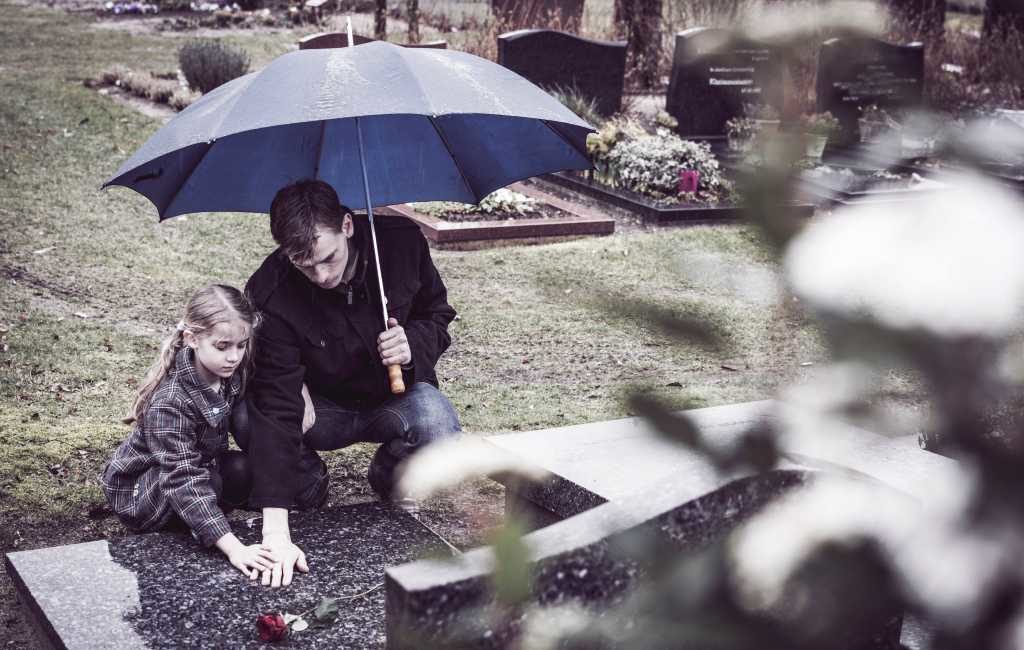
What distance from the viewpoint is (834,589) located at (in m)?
0.67

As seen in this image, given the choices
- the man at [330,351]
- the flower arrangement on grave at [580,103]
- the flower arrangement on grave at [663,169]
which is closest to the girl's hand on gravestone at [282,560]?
the man at [330,351]

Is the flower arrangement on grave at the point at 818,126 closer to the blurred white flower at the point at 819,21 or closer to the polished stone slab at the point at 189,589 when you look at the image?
the blurred white flower at the point at 819,21

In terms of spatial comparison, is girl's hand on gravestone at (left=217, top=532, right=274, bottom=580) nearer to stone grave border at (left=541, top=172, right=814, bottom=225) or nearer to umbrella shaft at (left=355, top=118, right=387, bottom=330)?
umbrella shaft at (left=355, top=118, right=387, bottom=330)

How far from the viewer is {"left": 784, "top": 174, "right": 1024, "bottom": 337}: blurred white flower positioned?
24.2 inches

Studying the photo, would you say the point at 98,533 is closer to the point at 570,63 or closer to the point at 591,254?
the point at 591,254

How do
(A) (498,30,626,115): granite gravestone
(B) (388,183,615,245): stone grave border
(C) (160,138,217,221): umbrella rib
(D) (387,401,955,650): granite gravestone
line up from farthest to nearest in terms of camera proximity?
(A) (498,30,626,115): granite gravestone
(B) (388,183,615,245): stone grave border
(C) (160,138,217,221): umbrella rib
(D) (387,401,955,650): granite gravestone

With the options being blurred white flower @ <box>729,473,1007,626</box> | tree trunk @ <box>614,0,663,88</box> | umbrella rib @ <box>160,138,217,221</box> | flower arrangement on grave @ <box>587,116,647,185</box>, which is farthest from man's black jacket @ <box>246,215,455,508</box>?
tree trunk @ <box>614,0,663,88</box>

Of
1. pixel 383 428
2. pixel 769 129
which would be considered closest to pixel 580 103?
pixel 383 428

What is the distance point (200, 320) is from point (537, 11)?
46.1ft

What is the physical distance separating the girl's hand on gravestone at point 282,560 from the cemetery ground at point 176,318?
79 centimetres

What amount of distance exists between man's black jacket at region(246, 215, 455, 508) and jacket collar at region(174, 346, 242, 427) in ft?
0.41

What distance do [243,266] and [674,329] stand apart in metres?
7.01

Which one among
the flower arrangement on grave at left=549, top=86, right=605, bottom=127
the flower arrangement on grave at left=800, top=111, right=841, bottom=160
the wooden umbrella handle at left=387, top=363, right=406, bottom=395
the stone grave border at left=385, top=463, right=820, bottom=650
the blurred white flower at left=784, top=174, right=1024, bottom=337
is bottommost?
the wooden umbrella handle at left=387, top=363, right=406, bottom=395

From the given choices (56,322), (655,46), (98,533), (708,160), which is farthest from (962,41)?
(98,533)
